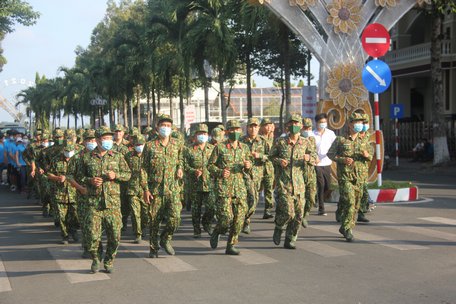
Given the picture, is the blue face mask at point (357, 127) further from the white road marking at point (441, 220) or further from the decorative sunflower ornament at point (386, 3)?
the decorative sunflower ornament at point (386, 3)

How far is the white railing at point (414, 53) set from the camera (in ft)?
105

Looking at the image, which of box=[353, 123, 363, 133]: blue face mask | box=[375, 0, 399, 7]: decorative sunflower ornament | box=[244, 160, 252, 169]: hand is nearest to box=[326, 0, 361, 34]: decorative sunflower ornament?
box=[375, 0, 399, 7]: decorative sunflower ornament

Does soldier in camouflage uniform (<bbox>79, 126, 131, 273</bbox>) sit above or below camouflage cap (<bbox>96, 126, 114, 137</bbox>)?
below

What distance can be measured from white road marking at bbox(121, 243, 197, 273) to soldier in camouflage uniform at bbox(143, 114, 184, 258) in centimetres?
17

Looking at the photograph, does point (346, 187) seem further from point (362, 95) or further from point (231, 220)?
point (362, 95)

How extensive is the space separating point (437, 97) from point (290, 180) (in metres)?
16.6

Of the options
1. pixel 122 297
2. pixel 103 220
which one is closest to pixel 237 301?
pixel 122 297

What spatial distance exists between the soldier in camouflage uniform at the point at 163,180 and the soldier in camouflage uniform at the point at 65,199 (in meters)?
2.07

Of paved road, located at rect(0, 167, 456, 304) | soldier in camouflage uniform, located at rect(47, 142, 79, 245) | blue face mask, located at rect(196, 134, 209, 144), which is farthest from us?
soldier in camouflage uniform, located at rect(47, 142, 79, 245)

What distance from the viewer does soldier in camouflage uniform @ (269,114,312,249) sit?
8328 mm

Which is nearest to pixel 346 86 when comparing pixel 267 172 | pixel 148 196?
pixel 267 172

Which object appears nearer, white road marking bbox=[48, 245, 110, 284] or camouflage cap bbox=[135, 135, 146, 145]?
white road marking bbox=[48, 245, 110, 284]

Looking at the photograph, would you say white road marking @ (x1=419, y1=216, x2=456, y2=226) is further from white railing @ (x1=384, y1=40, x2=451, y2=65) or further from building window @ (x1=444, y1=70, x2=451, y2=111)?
building window @ (x1=444, y1=70, x2=451, y2=111)

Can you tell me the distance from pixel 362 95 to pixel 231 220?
24.0 feet
